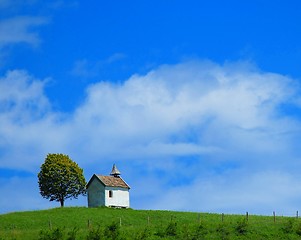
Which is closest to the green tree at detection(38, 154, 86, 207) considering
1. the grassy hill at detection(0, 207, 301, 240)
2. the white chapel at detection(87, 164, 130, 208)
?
the white chapel at detection(87, 164, 130, 208)

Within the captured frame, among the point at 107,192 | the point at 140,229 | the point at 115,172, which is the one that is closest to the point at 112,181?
the point at 107,192

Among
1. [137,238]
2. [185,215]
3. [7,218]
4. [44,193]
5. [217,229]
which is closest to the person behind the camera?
[137,238]

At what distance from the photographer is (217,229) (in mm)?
61562

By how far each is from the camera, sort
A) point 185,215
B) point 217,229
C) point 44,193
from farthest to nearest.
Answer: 1. point 44,193
2. point 185,215
3. point 217,229

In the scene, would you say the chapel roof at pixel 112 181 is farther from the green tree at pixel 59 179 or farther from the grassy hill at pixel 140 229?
the grassy hill at pixel 140 229

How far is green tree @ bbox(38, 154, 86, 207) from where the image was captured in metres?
101

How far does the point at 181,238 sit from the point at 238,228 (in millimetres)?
7430

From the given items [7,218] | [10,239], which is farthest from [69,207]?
[10,239]

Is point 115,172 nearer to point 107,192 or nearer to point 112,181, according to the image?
point 112,181

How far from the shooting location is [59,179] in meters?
101

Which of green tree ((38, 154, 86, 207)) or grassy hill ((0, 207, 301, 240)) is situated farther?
green tree ((38, 154, 86, 207))

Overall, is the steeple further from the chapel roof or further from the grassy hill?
the grassy hill

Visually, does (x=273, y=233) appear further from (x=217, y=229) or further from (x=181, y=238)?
(x=181, y=238)

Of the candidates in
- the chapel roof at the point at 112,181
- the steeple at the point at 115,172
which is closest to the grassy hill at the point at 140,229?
the chapel roof at the point at 112,181
